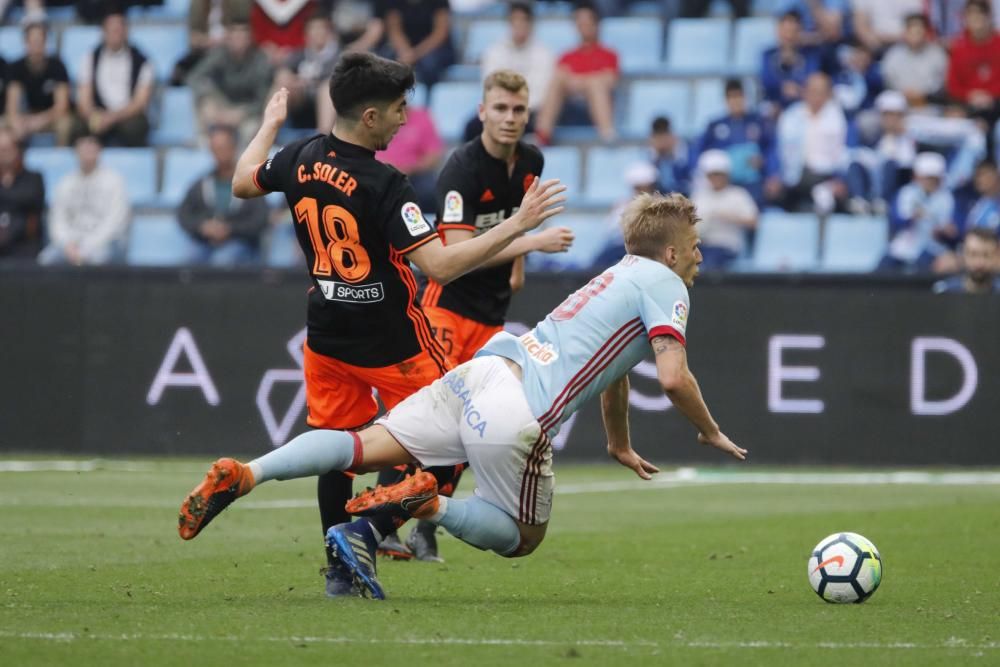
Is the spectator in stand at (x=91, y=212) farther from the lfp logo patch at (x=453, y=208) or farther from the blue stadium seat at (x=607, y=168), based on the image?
the lfp logo patch at (x=453, y=208)

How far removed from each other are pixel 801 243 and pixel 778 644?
37.8 feet

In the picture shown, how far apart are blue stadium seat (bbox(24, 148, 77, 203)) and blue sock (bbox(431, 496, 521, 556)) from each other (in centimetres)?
1379

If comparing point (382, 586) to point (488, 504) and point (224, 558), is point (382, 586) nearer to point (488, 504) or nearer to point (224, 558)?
point (488, 504)

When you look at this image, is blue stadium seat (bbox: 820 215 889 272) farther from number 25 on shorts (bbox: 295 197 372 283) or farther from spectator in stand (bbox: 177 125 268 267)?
number 25 on shorts (bbox: 295 197 372 283)

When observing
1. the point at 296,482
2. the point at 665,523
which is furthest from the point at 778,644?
the point at 296,482

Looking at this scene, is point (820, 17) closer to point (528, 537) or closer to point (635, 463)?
point (635, 463)

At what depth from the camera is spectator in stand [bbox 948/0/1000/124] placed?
17484mm

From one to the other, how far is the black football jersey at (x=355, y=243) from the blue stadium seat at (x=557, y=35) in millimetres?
13016

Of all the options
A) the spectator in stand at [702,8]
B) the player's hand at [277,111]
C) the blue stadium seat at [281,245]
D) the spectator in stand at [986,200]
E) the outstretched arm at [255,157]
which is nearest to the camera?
the outstretched arm at [255,157]

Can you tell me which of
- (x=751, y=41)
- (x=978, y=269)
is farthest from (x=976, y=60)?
(x=978, y=269)

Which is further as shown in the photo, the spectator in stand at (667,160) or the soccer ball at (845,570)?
the spectator in stand at (667,160)

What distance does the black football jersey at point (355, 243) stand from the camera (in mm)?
6832

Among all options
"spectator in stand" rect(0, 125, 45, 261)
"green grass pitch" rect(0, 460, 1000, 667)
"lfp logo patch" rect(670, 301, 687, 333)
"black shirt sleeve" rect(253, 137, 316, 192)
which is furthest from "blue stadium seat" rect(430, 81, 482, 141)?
"lfp logo patch" rect(670, 301, 687, 333)

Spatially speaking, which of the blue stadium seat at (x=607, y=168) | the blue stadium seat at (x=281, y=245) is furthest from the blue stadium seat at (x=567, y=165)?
the blue stadium seat at (x=281, y=245)
